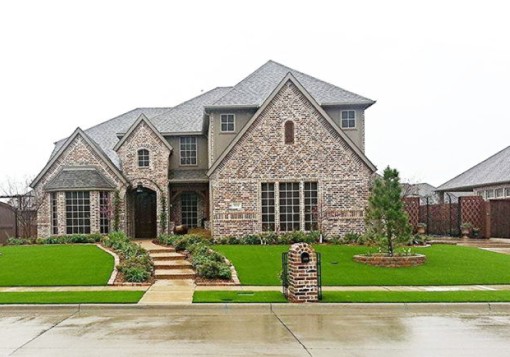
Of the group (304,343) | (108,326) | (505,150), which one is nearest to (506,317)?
(304,343)

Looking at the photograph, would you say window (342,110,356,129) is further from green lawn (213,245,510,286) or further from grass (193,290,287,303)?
grass (193,290,287,303)

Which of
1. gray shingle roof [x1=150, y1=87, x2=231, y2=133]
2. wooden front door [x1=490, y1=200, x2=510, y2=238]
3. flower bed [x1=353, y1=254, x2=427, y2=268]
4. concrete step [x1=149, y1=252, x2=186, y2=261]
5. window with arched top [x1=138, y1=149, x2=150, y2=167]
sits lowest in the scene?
flower bed [x1=353, y1=254, x2=427, y2=268]

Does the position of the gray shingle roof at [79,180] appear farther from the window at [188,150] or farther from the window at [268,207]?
the window at [268,207]

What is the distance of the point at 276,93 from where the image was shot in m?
24.3

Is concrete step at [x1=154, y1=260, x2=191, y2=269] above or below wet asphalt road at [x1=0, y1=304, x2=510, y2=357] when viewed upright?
above

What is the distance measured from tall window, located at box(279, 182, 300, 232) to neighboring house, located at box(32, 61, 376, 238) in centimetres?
5

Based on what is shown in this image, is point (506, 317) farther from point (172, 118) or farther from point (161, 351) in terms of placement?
point (172, 118)

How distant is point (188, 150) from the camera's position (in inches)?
1160

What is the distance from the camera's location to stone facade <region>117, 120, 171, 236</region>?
Result: 2727cm

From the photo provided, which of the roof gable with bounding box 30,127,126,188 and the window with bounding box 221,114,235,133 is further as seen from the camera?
the window with bounding box 221,114,235,133

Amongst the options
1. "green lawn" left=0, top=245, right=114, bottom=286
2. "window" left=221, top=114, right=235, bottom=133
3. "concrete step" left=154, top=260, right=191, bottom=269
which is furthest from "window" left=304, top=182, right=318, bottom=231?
"green lawn" left=0, top=245, right=114, bottom=286

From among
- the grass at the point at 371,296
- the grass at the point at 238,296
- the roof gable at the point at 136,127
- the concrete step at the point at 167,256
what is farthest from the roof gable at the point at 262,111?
the grass at the point at 371,296

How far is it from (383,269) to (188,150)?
50.7ft

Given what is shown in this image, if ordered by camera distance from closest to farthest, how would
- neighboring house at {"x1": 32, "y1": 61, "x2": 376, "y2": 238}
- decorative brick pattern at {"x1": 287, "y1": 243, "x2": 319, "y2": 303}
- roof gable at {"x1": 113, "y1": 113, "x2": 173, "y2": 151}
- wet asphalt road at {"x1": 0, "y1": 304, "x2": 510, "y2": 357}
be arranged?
1. wet asphalt road at {"x1": 0, "y1": 304, "x2": 510, "y2": 357}
2. decorative brick pattern at {"x1": 287, "y1": 243, "x2": 319, "y2": 303}
3. neighboring house at {"x1": 32, "y1": 61, "x2": 376, "y2": 238}
4. roof gable at {"x1": 113, "y1": 113, "x2": 173, "y2": 151}
